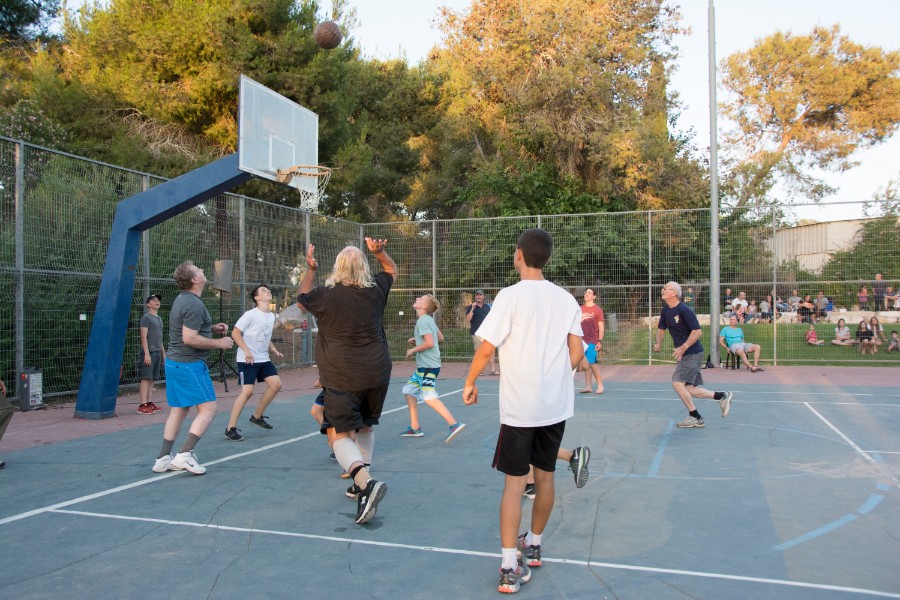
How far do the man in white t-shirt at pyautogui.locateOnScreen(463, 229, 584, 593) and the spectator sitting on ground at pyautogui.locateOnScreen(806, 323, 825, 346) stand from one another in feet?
53.1

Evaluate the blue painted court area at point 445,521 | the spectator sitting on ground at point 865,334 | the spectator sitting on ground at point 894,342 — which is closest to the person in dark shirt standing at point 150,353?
the blue painted court area at point 445,521

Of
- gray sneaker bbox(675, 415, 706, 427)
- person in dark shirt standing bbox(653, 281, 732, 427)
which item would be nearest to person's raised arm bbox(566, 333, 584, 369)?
person in dark shirt standing bbox(653, 281, 732, 427)

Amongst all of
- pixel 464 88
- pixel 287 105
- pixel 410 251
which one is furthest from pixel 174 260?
pixel 464 88

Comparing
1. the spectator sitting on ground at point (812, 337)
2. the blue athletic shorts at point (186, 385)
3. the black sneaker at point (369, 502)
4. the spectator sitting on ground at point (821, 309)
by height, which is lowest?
the black sneaker at point (369, 502)

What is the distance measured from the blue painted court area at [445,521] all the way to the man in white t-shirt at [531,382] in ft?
1.63

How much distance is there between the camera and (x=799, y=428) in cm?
923

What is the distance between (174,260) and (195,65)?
343 inches

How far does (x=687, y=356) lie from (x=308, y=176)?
7244 mm

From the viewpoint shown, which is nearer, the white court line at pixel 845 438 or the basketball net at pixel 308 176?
the white court line at pixel 845 438

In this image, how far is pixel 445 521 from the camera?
17.3 feet

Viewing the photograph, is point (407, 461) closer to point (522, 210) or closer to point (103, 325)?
point (103, 325)

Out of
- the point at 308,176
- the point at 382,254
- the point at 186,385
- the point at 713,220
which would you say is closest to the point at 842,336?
the point at 713,220

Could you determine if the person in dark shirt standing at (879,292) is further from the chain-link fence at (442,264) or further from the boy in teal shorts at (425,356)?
the boy in teal shorts at (425,356)

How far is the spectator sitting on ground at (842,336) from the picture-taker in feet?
59.8
